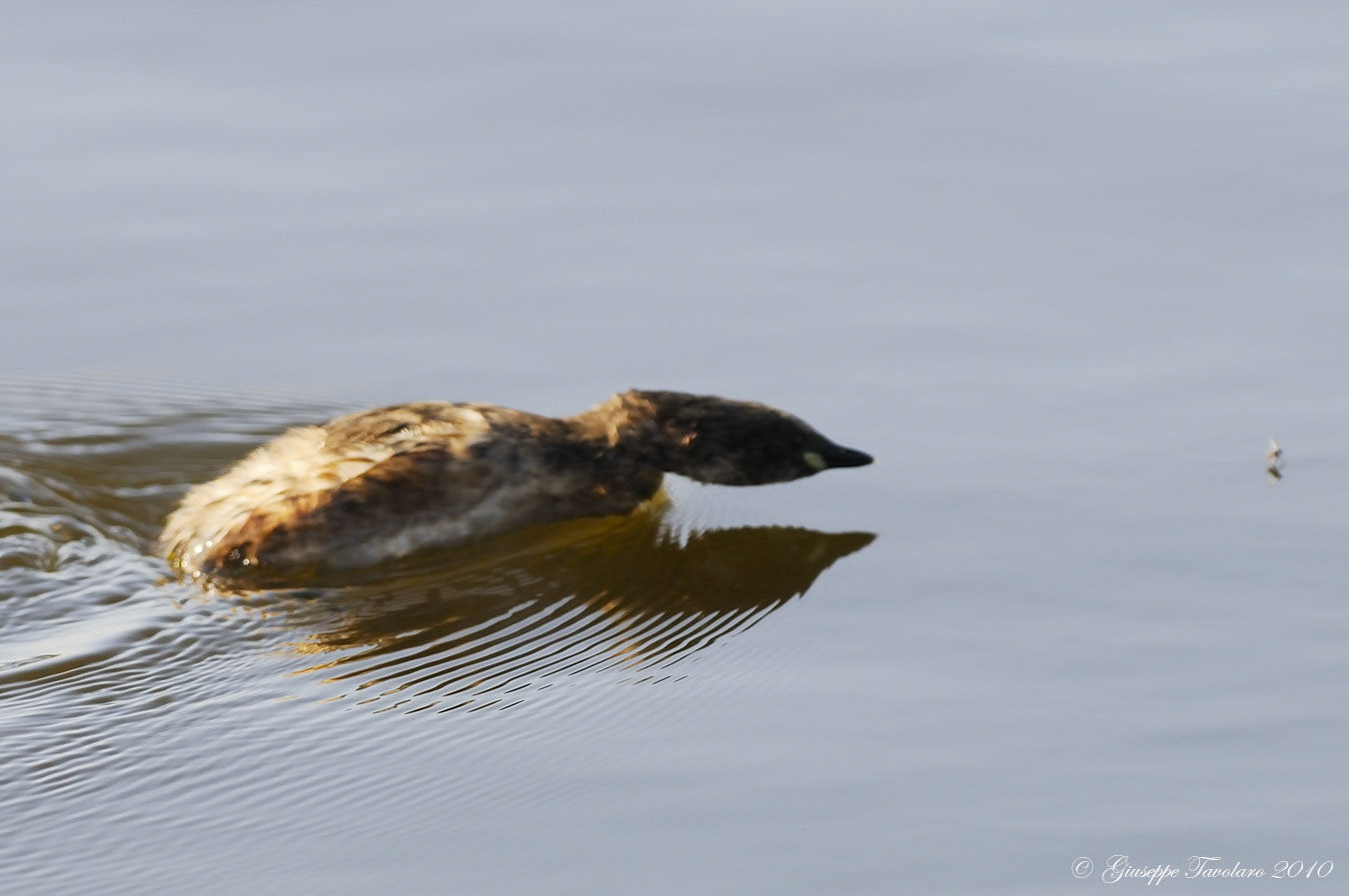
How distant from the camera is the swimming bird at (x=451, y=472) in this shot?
8.03m

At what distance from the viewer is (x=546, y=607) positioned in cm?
771

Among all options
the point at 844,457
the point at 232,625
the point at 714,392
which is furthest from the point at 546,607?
the point at 714,392

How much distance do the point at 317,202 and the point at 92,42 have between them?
2.16 m

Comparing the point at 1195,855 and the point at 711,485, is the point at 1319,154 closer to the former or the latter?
the point at 711,485

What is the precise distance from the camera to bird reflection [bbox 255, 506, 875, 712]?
23.3 ft

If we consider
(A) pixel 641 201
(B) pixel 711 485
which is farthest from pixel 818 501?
(A) pixel 641 201

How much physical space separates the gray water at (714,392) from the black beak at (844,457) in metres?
0.15

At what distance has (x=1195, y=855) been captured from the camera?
579 cm

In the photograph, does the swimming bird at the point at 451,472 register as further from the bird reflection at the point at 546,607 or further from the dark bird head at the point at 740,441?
the bird reflection at the point at 546,607

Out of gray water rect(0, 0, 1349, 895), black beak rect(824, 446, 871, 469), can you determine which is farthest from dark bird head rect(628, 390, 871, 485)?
gray water rect(0, 0, 1349, 895)

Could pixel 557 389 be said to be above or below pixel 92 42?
below

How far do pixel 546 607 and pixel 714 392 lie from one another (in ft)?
5.91

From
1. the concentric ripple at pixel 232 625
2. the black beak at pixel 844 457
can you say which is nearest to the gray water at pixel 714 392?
the concentric ripple at pixel 232 625

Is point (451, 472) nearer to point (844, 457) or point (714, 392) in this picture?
point (714, 392)
